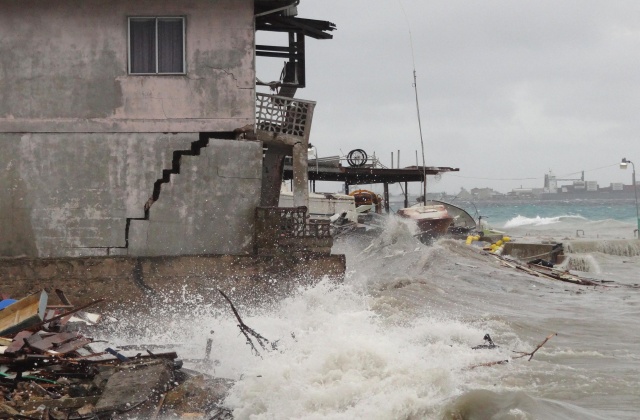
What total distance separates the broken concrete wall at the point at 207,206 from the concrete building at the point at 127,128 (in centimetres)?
2

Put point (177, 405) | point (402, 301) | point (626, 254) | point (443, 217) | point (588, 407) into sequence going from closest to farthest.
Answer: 1. point (177, 405)
2. point (588, 407)
3. point (402, 301)
4. point (443, 217)
5. point (626, 254)

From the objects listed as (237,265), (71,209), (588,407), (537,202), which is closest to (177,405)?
(588,407)

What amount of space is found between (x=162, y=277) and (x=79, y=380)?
17.4 ft

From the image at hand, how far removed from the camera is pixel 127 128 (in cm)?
1530

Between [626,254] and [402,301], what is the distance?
83.0 feet

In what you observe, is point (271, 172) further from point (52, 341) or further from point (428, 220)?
point (428, 220)

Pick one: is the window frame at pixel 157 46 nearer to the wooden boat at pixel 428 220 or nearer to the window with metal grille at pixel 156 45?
the window with metal grille at pixel 156 45

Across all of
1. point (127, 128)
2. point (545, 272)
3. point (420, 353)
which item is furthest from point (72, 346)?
point (545, 272)

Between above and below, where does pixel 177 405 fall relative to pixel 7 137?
below

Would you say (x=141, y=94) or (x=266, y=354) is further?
(x=141, y=94)

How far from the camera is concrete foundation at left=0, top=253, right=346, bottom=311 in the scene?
1477 cm

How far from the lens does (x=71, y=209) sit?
15250 millimetres

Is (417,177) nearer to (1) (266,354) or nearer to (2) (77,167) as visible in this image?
(2) (77,167)

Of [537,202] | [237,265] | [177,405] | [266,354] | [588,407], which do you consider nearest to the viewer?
[177,405]
